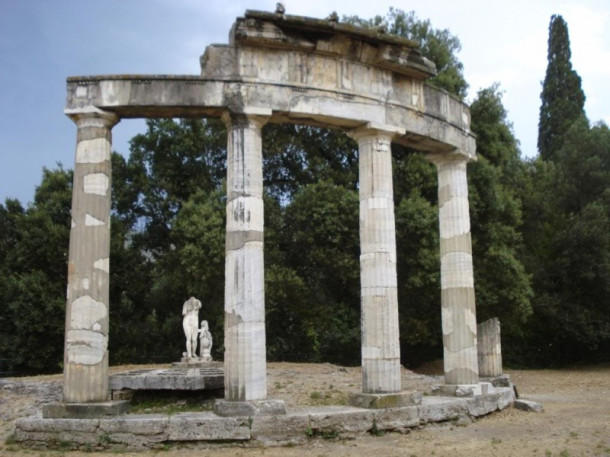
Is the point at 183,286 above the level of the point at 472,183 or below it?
below

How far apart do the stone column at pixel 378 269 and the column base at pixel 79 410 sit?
5100 mm

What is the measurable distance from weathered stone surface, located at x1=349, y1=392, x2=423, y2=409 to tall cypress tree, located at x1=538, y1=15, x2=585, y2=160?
30859 mm

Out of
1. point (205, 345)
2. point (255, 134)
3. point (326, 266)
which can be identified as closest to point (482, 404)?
point (255, 134)

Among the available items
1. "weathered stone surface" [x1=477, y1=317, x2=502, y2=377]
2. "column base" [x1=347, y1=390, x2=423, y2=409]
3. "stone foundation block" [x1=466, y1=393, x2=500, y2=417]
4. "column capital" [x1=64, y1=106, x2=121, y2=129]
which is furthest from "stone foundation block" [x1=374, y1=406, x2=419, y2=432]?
"column capital" [x1=64, y1=106, x2=121, y2=129]

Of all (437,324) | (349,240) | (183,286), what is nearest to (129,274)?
(183,286)

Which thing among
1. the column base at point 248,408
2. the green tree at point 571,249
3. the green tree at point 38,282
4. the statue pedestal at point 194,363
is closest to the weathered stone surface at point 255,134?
the column base at point 248,408

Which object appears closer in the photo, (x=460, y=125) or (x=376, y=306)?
(x=376, y=306)

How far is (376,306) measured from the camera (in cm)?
1314

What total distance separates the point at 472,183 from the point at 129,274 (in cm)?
1724

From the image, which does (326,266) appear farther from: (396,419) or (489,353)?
(396,419)

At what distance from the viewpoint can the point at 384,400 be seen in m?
12.5

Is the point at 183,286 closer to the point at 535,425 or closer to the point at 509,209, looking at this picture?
the point at 509,209

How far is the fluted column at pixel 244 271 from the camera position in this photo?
461 inches

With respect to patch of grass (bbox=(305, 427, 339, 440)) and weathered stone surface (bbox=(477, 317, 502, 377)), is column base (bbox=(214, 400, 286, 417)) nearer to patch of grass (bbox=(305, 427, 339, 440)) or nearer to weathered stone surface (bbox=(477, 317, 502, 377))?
patch of grass (bbox=(305, 427, 339, 440))
